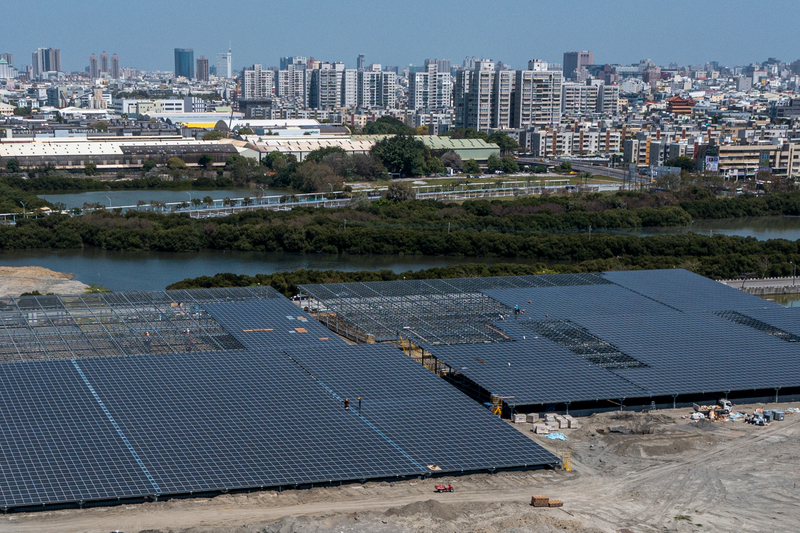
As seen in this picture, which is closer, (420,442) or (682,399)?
(420,442)

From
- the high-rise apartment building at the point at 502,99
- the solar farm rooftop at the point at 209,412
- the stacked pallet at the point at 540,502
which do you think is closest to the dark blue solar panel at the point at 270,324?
the solar farm rooftop at the point at 209,412

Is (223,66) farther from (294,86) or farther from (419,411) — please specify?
(419,411)

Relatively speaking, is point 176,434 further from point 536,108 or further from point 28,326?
point 536,108

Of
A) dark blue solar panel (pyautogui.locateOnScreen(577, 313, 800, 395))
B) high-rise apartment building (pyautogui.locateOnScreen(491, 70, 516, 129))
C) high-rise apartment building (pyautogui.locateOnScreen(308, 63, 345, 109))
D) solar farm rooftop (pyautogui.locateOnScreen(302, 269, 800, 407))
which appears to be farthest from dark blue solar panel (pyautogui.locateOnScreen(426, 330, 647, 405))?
high-rise apartment building (pyautogui.locateOnScreen(308, 63, 345, 109))

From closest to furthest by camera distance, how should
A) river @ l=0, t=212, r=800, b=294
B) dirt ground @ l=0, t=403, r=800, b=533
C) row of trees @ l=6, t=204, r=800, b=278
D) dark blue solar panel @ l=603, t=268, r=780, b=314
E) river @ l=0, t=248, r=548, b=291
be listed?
dirt ground @ l=0, t=403, r=800, b=533
dark blue solar panel @ l=603, t=268, r=780, b=314
river @ l=0, t=212, r=800, b=294
river @ l=0, t=248, r=548, b=291
row of trees @ l=6, t=204, r=800, b=278

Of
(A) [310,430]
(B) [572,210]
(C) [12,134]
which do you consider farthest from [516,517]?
(C) [12,134]

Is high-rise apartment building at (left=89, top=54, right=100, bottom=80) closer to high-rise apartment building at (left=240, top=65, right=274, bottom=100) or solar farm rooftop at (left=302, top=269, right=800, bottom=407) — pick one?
high-rise apartment building at (left=240, top=65, right=274, bottom=100)
